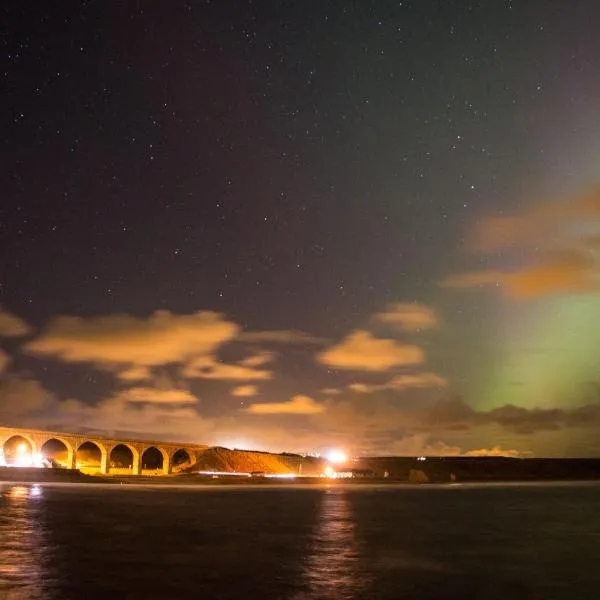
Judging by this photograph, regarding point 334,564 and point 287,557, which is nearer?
point 334,564

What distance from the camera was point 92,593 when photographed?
74.3ft

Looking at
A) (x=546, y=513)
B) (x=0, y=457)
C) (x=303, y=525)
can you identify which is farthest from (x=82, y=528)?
(x=0, y=457)

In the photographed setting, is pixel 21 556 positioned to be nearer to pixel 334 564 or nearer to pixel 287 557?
Answer: pixel 287 557

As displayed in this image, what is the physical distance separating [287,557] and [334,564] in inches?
122

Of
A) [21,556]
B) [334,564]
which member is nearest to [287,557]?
[334,564]

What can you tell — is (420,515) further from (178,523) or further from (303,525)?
(178,523)

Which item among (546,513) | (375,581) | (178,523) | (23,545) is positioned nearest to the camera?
(375,581)

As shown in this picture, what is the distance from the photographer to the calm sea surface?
79.5 ft

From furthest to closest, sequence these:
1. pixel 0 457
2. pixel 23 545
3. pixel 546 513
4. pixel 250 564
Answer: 1. pixel 0 457
2. pixel 546 513
3. pixel 23 545
4. pixel 250 564

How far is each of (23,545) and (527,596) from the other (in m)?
22.0

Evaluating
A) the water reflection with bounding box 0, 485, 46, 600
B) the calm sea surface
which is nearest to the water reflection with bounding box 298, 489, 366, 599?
the calm sea surface

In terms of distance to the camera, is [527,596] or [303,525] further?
A: [303,525]

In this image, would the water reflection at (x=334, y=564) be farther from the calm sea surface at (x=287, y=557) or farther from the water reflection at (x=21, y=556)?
the water reflection at (x=21, y=556)

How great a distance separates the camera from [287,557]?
3262 cm
